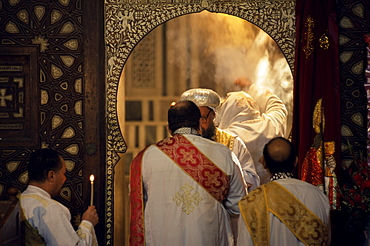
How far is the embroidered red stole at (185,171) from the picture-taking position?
3.76 metres

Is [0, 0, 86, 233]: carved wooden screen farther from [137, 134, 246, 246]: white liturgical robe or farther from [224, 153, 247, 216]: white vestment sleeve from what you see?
[224, 153, 247, 216]: white vestment sleeve

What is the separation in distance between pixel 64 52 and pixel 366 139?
261 centimetres

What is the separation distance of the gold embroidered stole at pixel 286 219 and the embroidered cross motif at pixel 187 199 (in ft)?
1.30

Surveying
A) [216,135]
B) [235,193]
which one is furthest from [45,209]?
[216,135]

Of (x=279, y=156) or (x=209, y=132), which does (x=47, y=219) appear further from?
(x=209, y=132)

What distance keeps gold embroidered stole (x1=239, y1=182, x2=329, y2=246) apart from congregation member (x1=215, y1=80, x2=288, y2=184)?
219 centimetres

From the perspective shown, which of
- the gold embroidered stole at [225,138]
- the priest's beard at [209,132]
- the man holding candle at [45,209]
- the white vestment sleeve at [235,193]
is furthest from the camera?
the gold embroidered stole at [225,138]

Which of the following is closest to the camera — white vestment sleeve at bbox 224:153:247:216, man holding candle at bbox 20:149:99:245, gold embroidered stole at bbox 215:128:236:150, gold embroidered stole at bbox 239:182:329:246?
gold embroidered stole at bbox 239:182:329:246

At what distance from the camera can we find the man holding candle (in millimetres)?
3701

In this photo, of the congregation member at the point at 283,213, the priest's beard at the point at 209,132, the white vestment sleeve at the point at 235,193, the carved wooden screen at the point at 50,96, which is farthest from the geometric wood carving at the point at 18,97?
the congregation member at the point at 283,213

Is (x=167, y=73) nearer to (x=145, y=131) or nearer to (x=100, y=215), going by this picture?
(x=145, y=131)

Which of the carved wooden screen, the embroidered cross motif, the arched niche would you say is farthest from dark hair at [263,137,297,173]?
the carved wooden screen

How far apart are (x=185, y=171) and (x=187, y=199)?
17 centimetres

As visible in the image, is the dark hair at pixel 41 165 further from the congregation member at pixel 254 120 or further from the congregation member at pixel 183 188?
the congregation member at pixel 254 120
